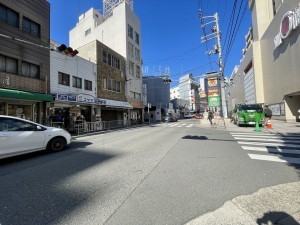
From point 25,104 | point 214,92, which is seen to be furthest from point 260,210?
point 214,92

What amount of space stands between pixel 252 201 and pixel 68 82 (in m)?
18.9

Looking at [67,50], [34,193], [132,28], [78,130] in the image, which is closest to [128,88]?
[132,28]

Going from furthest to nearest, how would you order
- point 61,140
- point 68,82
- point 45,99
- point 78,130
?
point 68,82, point 78,130, point 45,99, point 61,140

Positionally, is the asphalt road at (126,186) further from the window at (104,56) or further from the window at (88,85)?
the window at (104,56)

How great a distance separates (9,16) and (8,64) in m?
3.66

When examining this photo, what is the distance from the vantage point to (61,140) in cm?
834

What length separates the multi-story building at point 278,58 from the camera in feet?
62.3

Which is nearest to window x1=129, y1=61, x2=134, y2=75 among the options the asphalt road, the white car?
the white car

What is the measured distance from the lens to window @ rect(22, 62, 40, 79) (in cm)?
1469

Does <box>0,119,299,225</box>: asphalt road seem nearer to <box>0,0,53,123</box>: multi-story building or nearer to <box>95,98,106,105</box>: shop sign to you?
<box>0,0,53,123</box>: multi-story building

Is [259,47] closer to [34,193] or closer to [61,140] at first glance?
[61,140]

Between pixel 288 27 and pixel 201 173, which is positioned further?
pixel 288 27

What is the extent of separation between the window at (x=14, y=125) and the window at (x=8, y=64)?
8806mm

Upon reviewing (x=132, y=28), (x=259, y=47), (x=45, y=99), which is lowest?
(x=45, y=99)
